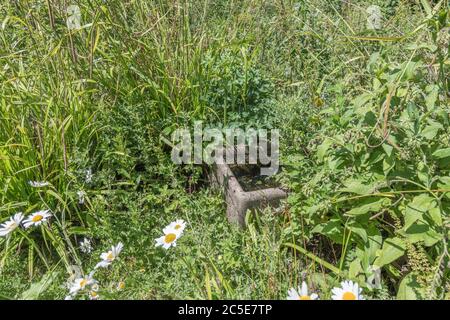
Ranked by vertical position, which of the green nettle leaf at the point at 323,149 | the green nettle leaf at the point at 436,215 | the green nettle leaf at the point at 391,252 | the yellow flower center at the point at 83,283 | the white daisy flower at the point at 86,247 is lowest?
the white daisy flower at the point at 86,247

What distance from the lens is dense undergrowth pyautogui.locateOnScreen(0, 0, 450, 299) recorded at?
161cm

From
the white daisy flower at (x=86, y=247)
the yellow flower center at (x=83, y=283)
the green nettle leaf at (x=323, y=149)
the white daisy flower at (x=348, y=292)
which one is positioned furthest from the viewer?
the white daisy flower at (x=86, y=247)

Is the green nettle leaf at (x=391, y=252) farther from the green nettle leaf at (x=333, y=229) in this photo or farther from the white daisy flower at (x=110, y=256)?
the white daisy flower at (x=110, y=256)

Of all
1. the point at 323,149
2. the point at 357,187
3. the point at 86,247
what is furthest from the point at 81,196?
the point at 357,187

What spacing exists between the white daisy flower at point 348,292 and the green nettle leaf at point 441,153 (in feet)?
1.73

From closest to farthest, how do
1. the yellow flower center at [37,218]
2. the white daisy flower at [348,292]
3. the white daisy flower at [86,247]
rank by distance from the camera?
1. the white daisy flower at [348,292]
2. the yellow flower center at [37,218]
3. the white daisy flower at [86,247]

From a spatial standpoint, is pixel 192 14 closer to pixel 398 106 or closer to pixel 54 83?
pixel 54 83

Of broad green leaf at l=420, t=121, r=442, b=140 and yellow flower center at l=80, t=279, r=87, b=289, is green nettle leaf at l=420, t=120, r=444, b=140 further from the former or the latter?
yellow flower center at l=80, t=279, r=87, b=289

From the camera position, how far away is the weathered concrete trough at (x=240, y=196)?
81.0 inches

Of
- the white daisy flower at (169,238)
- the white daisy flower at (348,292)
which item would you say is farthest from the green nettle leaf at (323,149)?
the white daisy flower at (169,238)

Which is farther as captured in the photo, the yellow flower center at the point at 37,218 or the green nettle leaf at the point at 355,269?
the yellow flower center at the point at 37,218

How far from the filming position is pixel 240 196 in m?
2.07

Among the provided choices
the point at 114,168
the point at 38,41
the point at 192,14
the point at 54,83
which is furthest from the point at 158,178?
the point at 192,14

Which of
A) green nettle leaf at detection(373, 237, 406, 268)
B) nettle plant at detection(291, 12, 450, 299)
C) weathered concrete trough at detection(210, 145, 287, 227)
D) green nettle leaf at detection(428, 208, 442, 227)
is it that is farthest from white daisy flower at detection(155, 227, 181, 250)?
green nettle leaf at detection(428, 208, 442, 227)
